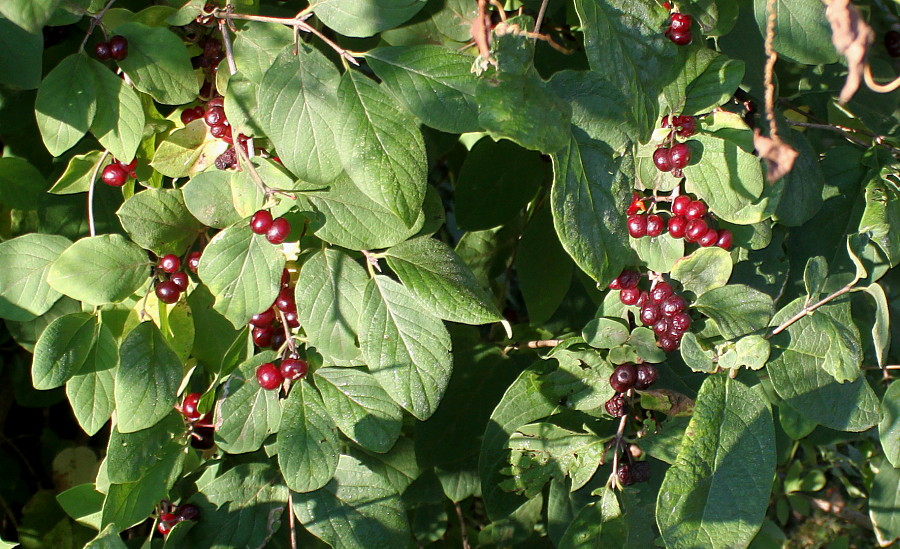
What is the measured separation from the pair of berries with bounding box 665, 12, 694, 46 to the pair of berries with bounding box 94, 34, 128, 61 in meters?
0.66

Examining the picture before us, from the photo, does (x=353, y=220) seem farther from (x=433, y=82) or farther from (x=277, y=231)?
(x=433, y=82)

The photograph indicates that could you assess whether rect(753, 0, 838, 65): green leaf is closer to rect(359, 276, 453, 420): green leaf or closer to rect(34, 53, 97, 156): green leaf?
rect(359, 276, 453, 420): green leaf

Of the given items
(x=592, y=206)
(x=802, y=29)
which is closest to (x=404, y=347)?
(x=592, y=206)

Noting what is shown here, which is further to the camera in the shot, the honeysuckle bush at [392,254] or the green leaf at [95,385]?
the green leaf at [95,385]

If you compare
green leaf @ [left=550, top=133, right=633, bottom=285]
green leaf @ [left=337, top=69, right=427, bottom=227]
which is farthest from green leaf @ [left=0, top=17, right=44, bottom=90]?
green leaf @ [left=550, top=133, right=633, bottom=285]

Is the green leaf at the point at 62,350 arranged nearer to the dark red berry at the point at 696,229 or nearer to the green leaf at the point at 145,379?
the green leaf at the point at 145,379

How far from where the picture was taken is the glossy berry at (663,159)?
932 mm

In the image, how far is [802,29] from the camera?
93 cm

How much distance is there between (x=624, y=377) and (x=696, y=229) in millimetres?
214

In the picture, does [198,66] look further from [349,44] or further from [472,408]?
[472,408]

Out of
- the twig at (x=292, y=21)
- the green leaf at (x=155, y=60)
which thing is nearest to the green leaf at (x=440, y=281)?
the twig at (x=292, y=21)

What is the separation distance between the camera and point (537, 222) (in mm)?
1286

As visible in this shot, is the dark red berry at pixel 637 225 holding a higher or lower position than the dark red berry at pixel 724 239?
higher

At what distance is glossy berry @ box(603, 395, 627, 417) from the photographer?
100cm
